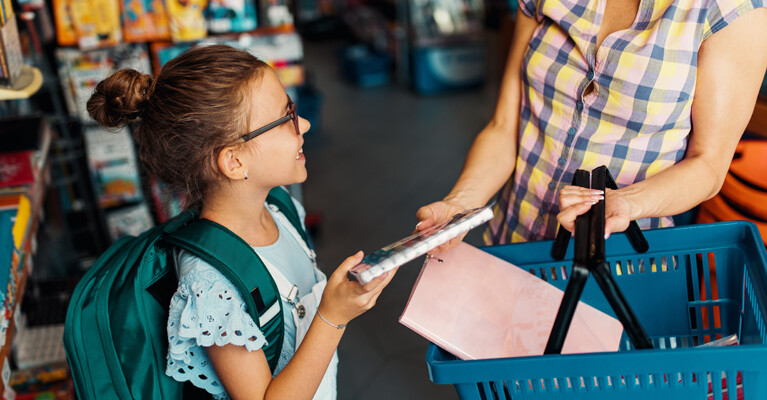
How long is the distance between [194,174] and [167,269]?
0.68ft

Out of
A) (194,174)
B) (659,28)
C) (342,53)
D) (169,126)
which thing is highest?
(659,28)

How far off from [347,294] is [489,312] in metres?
0.29

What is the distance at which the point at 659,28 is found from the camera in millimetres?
1266

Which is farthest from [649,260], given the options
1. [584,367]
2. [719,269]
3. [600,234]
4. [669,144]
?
[584,367]

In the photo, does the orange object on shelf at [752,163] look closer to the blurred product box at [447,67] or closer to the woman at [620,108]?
the woman at [620,108]

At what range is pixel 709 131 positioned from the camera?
130 centimetres

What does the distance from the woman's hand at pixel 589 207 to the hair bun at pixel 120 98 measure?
2.89ft

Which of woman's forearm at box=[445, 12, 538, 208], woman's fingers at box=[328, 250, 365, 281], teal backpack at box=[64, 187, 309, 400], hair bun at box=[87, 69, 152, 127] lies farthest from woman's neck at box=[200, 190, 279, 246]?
woman's forearm at box=[445, 12, 538, 208]

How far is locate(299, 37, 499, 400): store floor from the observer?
2887 mm

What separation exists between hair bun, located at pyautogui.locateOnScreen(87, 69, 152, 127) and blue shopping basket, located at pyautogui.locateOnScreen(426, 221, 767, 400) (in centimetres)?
80

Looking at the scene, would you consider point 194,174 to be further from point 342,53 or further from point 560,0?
point 342,53

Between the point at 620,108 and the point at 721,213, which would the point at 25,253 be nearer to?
the point at 620,108

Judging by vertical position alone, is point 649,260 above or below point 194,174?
below

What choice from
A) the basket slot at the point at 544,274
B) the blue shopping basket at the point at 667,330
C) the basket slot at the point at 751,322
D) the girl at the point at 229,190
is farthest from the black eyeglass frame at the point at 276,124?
the basket slot at the point at 751,322
